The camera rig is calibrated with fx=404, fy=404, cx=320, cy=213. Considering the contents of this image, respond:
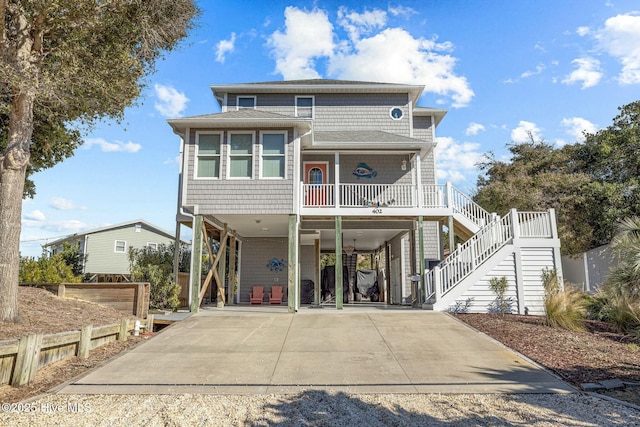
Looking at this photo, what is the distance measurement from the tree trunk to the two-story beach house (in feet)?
12.3

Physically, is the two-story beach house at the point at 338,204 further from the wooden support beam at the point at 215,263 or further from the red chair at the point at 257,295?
the red chair at the point at 257,295

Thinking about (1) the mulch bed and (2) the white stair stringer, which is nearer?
(1) the mulch bed

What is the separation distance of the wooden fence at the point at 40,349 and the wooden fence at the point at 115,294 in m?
2.30

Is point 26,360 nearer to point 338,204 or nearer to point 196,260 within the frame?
point 196,260

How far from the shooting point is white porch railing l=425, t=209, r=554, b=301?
11.3 meters

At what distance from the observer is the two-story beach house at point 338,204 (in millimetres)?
11281

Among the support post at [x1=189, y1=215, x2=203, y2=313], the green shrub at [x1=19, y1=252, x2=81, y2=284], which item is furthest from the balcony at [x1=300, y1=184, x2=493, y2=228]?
the green shrub at [x1=19, y1=252, x2=81, y2=284]

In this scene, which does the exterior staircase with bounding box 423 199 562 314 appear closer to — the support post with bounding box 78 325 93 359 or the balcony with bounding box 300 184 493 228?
the balcony with bounding box 300 184 493 228

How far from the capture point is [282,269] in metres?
16.1

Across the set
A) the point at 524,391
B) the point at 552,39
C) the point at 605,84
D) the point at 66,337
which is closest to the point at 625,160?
the point at 605,84

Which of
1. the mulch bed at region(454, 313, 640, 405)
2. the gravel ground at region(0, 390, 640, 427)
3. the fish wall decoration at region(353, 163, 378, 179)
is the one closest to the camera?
the gravel ground at region(0, 390, 640, 427)

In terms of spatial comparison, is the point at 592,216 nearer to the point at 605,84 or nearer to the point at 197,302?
the point at 605,84

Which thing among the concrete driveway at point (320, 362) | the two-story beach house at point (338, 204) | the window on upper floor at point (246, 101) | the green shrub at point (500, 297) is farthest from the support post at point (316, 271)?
the window on upper floor at point (246, 101)

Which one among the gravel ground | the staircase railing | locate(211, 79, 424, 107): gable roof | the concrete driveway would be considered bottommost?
the gravel ground
